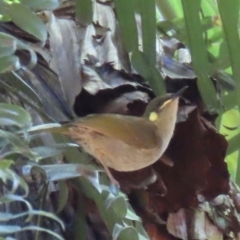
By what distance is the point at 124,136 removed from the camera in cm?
78

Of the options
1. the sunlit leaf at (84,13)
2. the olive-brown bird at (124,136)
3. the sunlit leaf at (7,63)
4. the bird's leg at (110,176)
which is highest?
the sunlit leaf at (7,63)

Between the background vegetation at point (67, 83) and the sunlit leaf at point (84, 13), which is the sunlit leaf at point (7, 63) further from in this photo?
the sunlit leaf at point (84, 13)

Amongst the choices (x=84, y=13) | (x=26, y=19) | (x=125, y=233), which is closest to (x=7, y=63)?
(x=26, y=19)

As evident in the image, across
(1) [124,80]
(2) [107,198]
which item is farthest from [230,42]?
(2) [107,198]

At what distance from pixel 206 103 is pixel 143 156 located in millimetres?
179

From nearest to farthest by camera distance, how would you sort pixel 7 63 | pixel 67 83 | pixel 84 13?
pixel 7 63 → pixel 67 83 → pixel 84 13

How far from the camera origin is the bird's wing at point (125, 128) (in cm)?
72

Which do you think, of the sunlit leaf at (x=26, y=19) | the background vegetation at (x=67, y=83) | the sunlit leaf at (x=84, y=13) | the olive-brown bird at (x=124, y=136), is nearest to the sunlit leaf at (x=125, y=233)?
the background vegetation at (x=67, y=83)

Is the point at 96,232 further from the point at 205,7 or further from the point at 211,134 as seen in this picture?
the point at 205,7

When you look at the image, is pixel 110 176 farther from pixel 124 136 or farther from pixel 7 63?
pixel 7 63

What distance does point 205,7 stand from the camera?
47.8 inches

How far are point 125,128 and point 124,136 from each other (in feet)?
0.05

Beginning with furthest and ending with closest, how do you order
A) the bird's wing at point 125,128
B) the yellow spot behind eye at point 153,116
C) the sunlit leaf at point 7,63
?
the yellow spot behind eye at point 153,116 → the bird's wing at point 125,128 → the sunlit leaf at point 7,63

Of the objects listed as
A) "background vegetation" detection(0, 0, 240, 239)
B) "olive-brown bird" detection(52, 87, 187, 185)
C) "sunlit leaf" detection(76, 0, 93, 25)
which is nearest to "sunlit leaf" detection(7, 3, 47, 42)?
"background vegetation" detection(0, 0, 240, 239)
